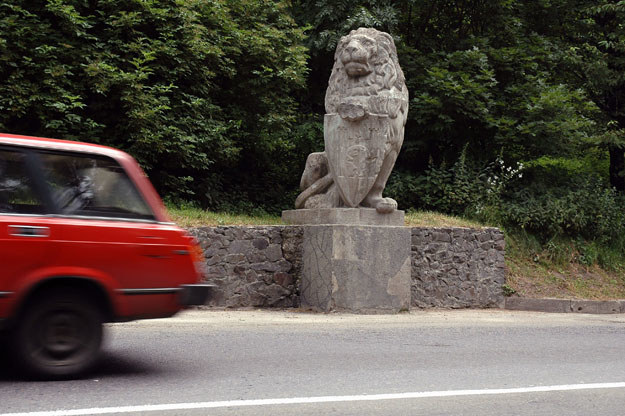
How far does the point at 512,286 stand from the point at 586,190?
15.6 ft

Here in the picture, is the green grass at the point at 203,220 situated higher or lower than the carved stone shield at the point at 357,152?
lower

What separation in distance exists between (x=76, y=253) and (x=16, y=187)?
0.67 m

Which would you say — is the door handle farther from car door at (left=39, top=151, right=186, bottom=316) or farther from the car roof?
the car roof

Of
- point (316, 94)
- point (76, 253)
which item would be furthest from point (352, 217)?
point (316, 94)

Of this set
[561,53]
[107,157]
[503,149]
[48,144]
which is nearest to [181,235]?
[107,157]

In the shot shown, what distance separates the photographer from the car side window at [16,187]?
6070 mm

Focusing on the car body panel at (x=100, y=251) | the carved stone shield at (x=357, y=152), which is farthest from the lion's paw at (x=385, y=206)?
the car body panel at (x=100, y=251)

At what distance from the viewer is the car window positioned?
20.7ft

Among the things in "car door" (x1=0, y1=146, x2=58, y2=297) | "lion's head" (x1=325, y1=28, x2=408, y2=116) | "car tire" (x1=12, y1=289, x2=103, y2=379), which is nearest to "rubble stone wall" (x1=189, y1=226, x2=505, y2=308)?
"lion's head" (x1=325, y1=28, x2=408, y2=116)

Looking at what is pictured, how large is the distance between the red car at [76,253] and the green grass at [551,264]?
6887 mm


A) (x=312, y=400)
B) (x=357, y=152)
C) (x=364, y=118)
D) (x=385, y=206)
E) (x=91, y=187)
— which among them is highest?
(x=364, y=118)

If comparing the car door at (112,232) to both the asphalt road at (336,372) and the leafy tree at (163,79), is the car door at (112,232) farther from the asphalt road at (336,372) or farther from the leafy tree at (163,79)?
the leafy tree at (163,79)

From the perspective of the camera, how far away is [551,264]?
53.6 feet

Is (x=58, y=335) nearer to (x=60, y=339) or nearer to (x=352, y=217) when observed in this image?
(x=60, y=339)
